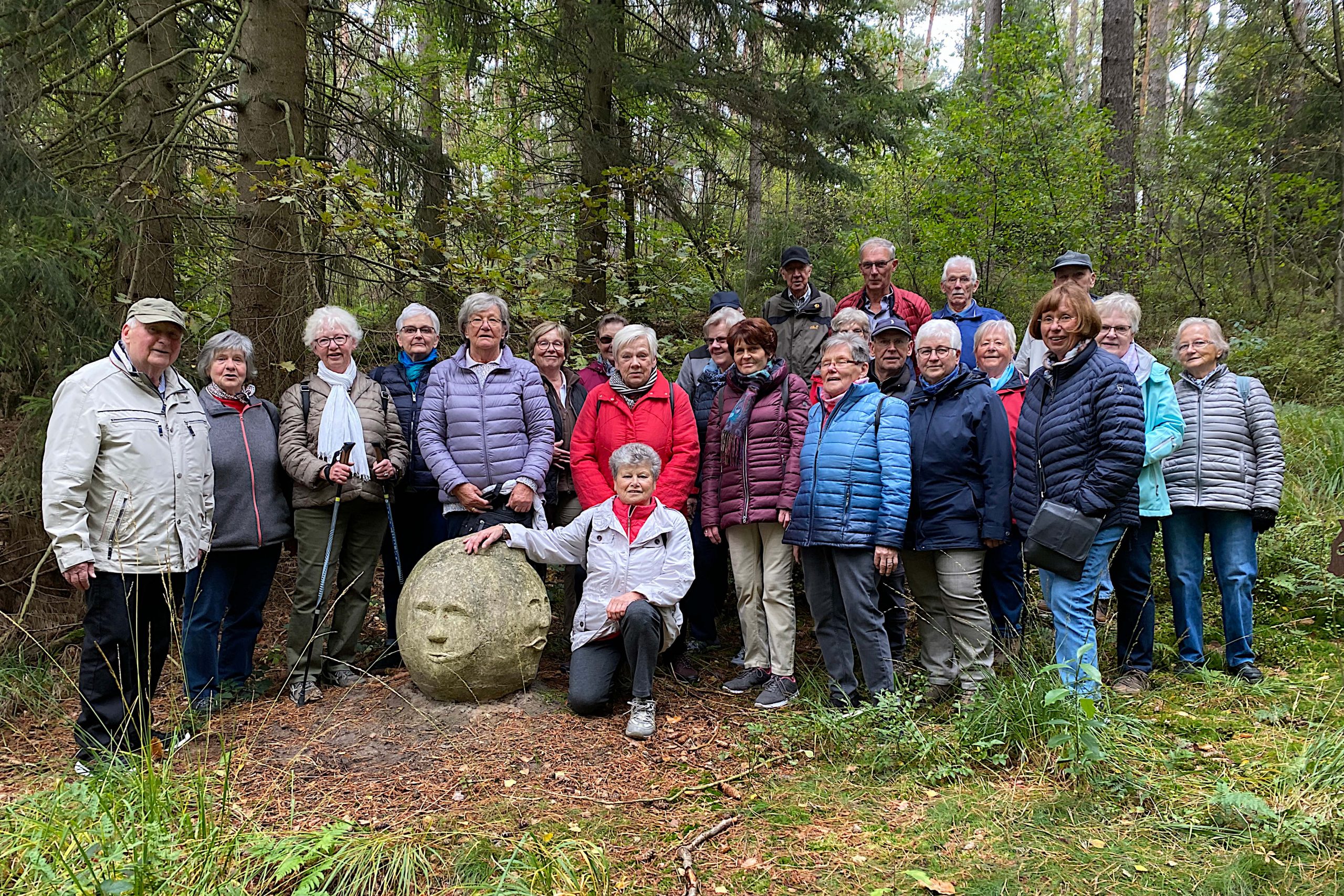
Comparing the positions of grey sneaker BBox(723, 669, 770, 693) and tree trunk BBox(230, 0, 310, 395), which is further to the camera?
tree trunk BBox(230, 0, 310, 395)

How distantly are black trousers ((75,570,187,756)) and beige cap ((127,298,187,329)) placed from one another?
46.6 inches

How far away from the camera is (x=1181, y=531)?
4.80 meters

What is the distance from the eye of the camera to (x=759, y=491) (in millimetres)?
4840

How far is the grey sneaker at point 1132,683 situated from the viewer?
14.7ft

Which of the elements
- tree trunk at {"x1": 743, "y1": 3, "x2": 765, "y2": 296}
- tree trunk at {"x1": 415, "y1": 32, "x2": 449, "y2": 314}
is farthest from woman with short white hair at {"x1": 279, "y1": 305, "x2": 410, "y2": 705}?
tree trunk at {"x1": 743, "y1": 3, "x2": 765, "y2": 296}

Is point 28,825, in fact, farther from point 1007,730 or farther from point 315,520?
point 1007,730

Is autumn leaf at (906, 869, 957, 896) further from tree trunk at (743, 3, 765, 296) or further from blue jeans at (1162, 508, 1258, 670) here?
tree trunk at (743, 3, 765, 296)

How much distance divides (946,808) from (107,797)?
3.26 metres

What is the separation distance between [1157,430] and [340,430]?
457cm

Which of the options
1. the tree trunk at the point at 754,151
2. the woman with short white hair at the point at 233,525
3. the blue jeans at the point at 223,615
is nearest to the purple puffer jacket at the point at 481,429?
the woman with short white hair at the point at 233,525

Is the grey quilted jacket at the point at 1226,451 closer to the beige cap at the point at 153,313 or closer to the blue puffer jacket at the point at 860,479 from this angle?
the blue puffer jacket at the point at 860,479

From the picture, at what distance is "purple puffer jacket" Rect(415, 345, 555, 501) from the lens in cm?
487

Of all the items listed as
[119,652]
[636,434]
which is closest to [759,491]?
[636,434]

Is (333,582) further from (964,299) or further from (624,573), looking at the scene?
(964,299)
